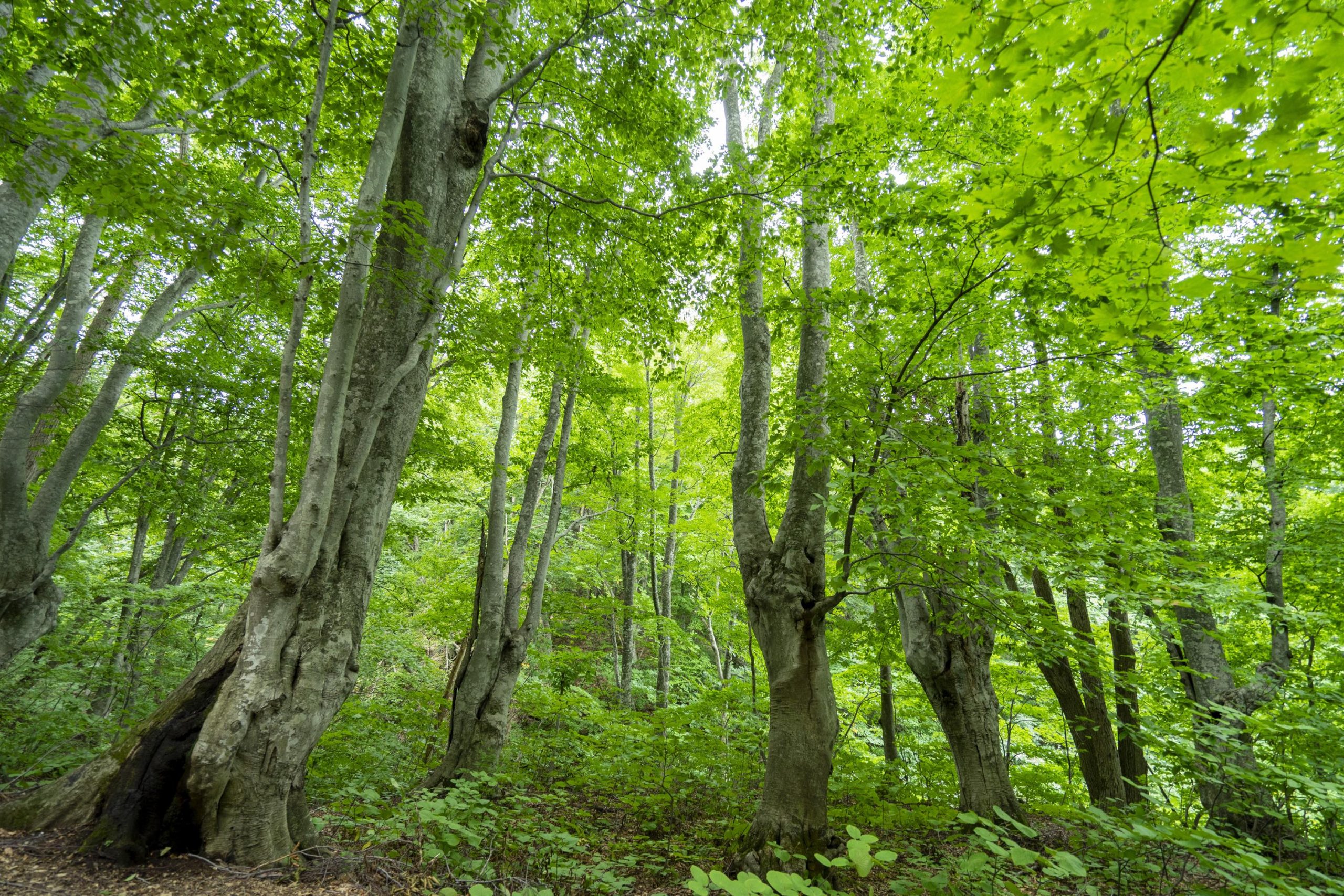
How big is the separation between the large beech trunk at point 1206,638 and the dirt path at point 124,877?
21.3ft

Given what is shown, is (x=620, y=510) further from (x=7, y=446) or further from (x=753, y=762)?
(x=7, y=446)

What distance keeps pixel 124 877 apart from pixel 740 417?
5.40 meters

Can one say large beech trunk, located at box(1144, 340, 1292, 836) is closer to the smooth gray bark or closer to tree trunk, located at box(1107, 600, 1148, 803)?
tree trunk, located at box(1107, 600, 1148, 803)

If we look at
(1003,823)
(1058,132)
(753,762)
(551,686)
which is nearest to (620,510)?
(551,686)

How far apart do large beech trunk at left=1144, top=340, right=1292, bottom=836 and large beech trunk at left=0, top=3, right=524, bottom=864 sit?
6.40m

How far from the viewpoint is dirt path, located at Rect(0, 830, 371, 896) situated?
97.6 inches

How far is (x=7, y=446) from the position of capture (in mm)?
4633

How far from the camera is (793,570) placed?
412 cm

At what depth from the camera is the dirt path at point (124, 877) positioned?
2479 millimetres

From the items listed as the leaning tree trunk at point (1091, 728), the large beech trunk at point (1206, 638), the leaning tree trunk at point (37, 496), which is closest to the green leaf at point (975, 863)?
the large beech trunk at point (1206, 638)

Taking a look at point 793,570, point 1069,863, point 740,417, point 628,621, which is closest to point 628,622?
point 628,621

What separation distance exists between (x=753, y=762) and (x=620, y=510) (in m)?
5.05

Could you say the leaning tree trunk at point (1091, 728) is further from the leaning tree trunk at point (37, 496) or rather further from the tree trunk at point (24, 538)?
the tree trunk at point (24, 538)

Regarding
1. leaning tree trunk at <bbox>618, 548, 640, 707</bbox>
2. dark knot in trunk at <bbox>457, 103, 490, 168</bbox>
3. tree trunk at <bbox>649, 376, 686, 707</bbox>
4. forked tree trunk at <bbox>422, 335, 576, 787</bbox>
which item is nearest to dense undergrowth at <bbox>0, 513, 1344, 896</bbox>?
forked tree trunk at <bbox>422, 335, 576, 787</bbox>
